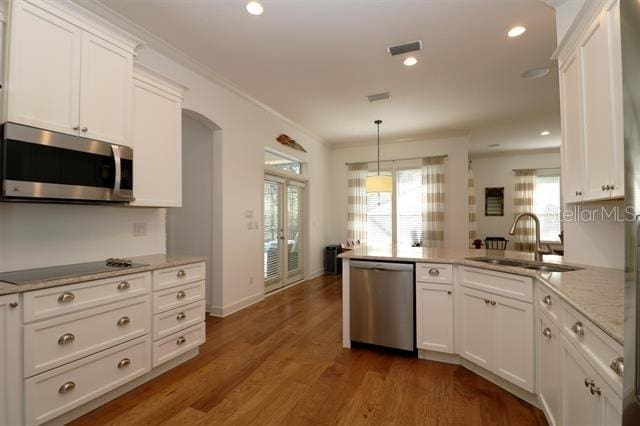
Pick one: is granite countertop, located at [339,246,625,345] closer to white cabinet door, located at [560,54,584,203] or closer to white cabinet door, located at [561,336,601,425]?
white cabinet door, located at [561,336,601,425]

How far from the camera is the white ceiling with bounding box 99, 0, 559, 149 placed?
7.78 feet

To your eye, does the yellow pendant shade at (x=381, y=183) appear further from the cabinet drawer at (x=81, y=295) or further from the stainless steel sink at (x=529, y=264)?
the cabinet drawer at (x=81, y=295)

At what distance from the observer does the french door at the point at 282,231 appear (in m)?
4.76

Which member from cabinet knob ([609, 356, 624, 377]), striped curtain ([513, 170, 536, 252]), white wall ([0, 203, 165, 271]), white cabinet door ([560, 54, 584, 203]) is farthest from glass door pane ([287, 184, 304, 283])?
striped curtain ([513, 170, 536, 252])

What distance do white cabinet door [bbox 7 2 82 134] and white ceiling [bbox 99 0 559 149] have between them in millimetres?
765

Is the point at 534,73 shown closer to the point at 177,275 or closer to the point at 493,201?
the point at 177,275

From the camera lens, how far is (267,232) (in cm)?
473

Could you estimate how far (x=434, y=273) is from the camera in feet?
8.12

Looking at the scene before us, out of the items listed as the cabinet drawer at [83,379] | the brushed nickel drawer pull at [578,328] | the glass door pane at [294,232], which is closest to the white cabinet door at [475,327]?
the brushed nickel drawer pull at [578,328]

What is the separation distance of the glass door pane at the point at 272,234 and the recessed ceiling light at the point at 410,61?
267cm

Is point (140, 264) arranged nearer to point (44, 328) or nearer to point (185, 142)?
point (44, 328)

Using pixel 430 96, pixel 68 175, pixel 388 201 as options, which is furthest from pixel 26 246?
pixel 388 201

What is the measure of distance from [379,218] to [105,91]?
5.34 meters

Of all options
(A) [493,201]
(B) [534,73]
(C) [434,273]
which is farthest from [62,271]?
(A) [493,201]
